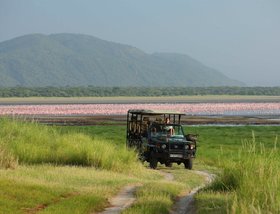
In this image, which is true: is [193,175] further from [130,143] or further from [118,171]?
[130,143]

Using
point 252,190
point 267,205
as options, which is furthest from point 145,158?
point 267,205

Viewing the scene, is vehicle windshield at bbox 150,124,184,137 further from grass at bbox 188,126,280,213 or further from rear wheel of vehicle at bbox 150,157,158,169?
grass at bbox 188,126,280,213

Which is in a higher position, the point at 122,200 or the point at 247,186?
the point at 247,186

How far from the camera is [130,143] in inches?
1411

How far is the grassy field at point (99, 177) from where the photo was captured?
57.9 feet

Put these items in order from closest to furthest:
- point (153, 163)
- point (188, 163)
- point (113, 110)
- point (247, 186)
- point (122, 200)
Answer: point (247, 186), point (122, 200), point (153, 163), point (188, 163), point (113, 110)

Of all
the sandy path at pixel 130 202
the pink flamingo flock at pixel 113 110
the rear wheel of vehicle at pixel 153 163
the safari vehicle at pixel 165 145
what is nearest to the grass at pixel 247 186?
the sandy path at pixel 130 202

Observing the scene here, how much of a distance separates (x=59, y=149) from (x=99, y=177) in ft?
24.2

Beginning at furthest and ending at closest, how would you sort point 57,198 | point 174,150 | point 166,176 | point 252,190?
point 174,150 → point 166,176 → point 57,198 → point 252,190

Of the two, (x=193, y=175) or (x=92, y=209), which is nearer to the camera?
(x=92, y=209)

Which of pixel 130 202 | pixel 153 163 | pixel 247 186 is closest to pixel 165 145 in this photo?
pixel 153 163

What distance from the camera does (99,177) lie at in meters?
26.0

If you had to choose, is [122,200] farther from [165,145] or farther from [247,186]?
[165,145]

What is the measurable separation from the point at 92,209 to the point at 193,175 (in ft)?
38.7
